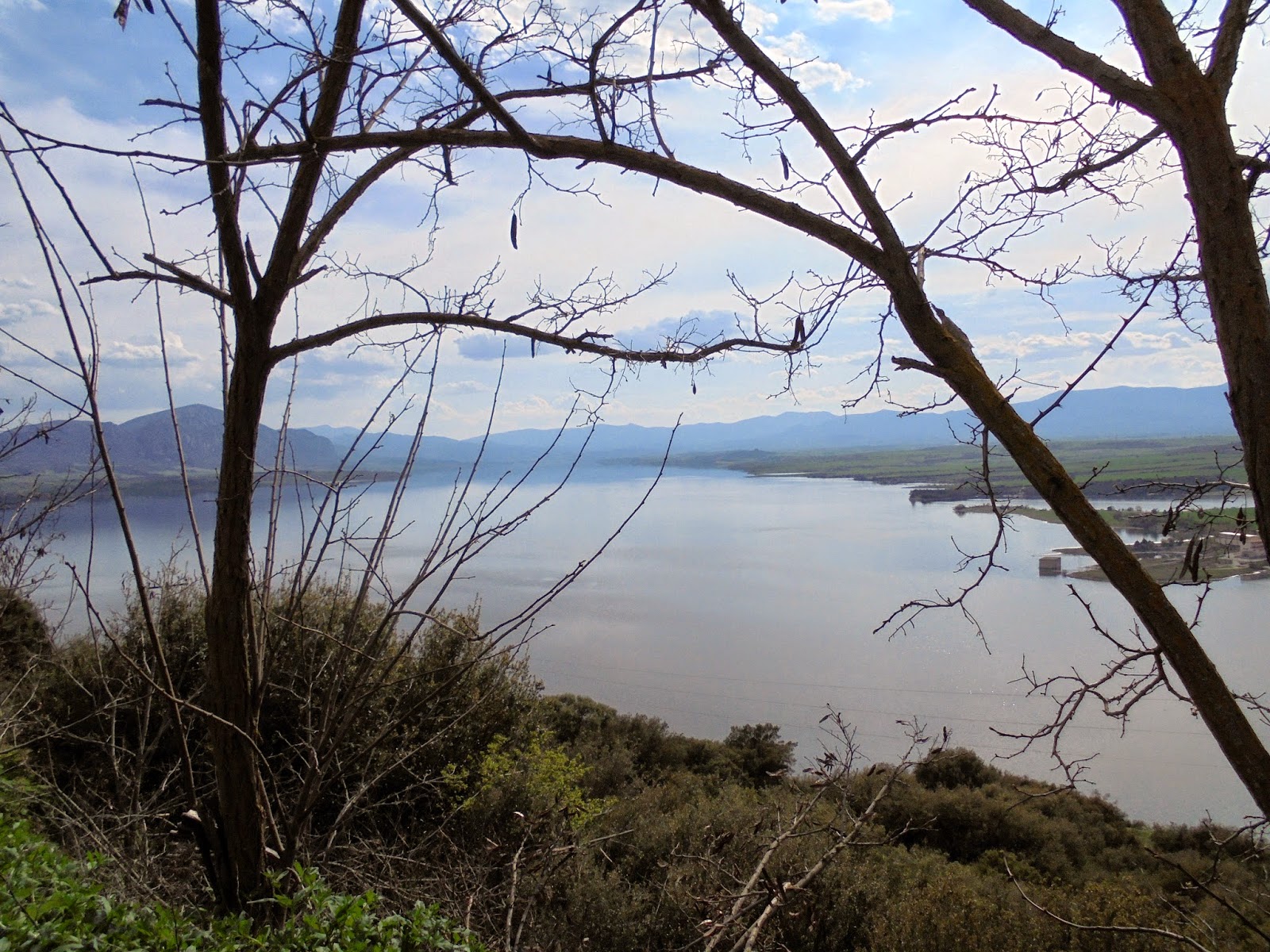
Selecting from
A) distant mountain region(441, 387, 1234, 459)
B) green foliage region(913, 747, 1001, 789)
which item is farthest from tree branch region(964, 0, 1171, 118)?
green foliage region(913, 747, 1001, 789)

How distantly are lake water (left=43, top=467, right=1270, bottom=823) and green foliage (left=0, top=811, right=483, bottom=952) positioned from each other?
68.9 inches

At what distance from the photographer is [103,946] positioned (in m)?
1.42

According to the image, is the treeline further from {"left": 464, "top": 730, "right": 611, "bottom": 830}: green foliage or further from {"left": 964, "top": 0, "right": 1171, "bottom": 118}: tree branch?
{"left": 964, "top": 0, "right": 1171, "bottom": 118}: tree branch

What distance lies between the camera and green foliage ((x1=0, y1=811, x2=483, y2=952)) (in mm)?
1425

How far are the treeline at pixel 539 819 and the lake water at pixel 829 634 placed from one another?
23.6 inches

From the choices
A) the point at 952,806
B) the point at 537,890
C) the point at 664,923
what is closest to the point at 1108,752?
the point at 952,806

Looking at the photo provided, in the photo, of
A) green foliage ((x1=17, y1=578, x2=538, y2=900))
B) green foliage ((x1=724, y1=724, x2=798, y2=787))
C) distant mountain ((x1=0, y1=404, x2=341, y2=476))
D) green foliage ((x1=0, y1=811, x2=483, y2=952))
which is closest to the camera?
green foliage ((x1=0, y1=811, x2=483, y2=952))

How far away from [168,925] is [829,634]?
36.8ft

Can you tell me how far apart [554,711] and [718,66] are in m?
9.53

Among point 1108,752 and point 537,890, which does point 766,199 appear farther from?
point 1108,752

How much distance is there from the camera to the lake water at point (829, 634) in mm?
8016

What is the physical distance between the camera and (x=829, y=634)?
39.1ft

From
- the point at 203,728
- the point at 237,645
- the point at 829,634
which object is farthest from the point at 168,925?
the point at 829,634

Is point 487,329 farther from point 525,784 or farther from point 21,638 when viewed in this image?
point 21,638
